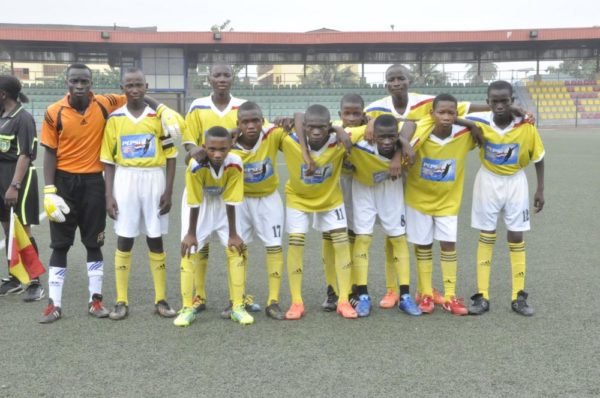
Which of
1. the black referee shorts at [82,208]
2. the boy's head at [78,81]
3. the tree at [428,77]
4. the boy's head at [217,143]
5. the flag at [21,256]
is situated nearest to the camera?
the boy's head at [217,143]

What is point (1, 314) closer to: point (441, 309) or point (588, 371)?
point (441, 309)

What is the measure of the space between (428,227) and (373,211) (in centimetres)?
45

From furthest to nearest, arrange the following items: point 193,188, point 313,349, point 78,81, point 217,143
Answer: point 78,81 → point 193,188 → point 217,143 → point 313,349

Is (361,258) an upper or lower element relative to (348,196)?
lower

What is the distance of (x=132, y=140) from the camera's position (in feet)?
14.4

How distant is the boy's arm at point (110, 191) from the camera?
4.42m

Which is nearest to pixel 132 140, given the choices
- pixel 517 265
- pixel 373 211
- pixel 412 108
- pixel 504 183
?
pixel 373 211

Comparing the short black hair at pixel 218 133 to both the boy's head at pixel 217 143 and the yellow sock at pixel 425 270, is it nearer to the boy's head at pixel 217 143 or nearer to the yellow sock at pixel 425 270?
the boy's head at pixel 217 143

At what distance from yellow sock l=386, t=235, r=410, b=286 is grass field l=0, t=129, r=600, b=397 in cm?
32

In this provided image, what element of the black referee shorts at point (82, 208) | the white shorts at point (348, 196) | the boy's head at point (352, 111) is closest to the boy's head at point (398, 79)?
the boy's head at point (352, 111)

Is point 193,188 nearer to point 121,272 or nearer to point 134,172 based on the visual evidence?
point 134,172

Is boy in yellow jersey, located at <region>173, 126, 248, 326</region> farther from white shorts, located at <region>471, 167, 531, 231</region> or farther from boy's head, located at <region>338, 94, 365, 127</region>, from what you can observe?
white shorts, located at <region>471, 167, 531, 231</region>

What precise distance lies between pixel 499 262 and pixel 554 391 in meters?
3.00

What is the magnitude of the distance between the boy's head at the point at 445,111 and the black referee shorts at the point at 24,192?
3.45 m
